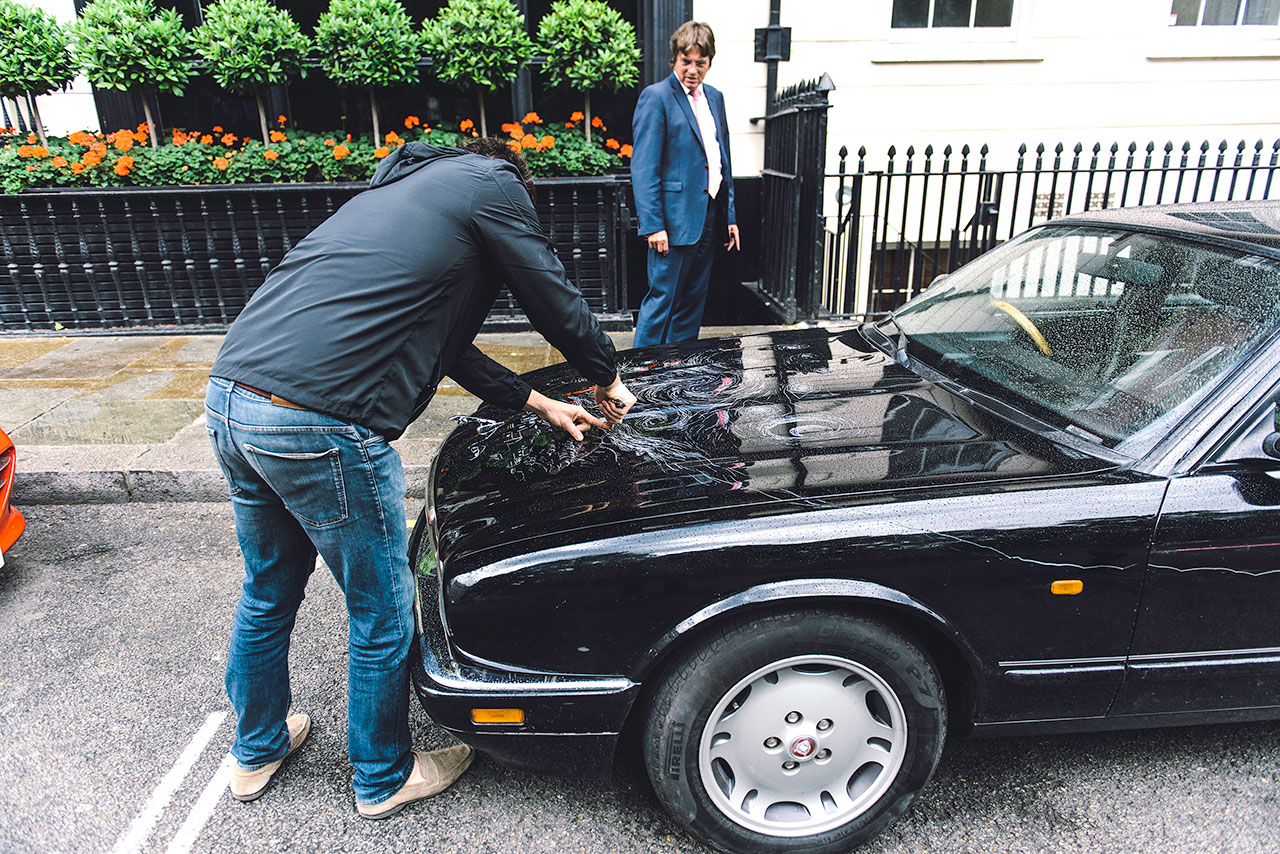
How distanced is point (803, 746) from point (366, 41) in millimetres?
6079

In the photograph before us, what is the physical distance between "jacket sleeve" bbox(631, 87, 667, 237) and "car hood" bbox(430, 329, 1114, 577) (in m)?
2.44

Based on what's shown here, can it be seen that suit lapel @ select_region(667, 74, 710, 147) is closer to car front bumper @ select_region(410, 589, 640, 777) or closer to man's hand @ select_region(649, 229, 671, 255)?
man's hand @ select_region(649, 229, 671, 255)

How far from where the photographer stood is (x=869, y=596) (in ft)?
6.43

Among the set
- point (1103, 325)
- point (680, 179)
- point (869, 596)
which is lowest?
point (869, 596)

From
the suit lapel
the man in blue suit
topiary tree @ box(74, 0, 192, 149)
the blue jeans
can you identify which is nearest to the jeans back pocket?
the blue jeans

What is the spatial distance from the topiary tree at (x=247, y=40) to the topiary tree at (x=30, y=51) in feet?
3.48

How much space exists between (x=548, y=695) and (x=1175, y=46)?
8.61 meters

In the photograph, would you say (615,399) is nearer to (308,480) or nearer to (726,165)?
(308,480)

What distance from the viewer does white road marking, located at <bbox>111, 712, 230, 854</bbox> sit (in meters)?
2.25

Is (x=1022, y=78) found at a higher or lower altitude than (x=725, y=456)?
higher

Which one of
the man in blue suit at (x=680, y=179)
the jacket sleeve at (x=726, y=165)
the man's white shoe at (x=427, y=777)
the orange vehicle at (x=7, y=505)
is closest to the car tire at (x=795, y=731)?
the man's white shoe at (x=427, y=777)

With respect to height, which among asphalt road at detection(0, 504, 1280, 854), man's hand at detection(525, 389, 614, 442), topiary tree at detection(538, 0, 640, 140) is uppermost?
topiary tree at detection(538, 0, 640, 140)

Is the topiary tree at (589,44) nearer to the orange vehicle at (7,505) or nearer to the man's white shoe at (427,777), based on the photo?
the orange vehicle at (7,505)

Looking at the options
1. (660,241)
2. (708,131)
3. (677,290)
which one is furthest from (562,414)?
(708,131)
